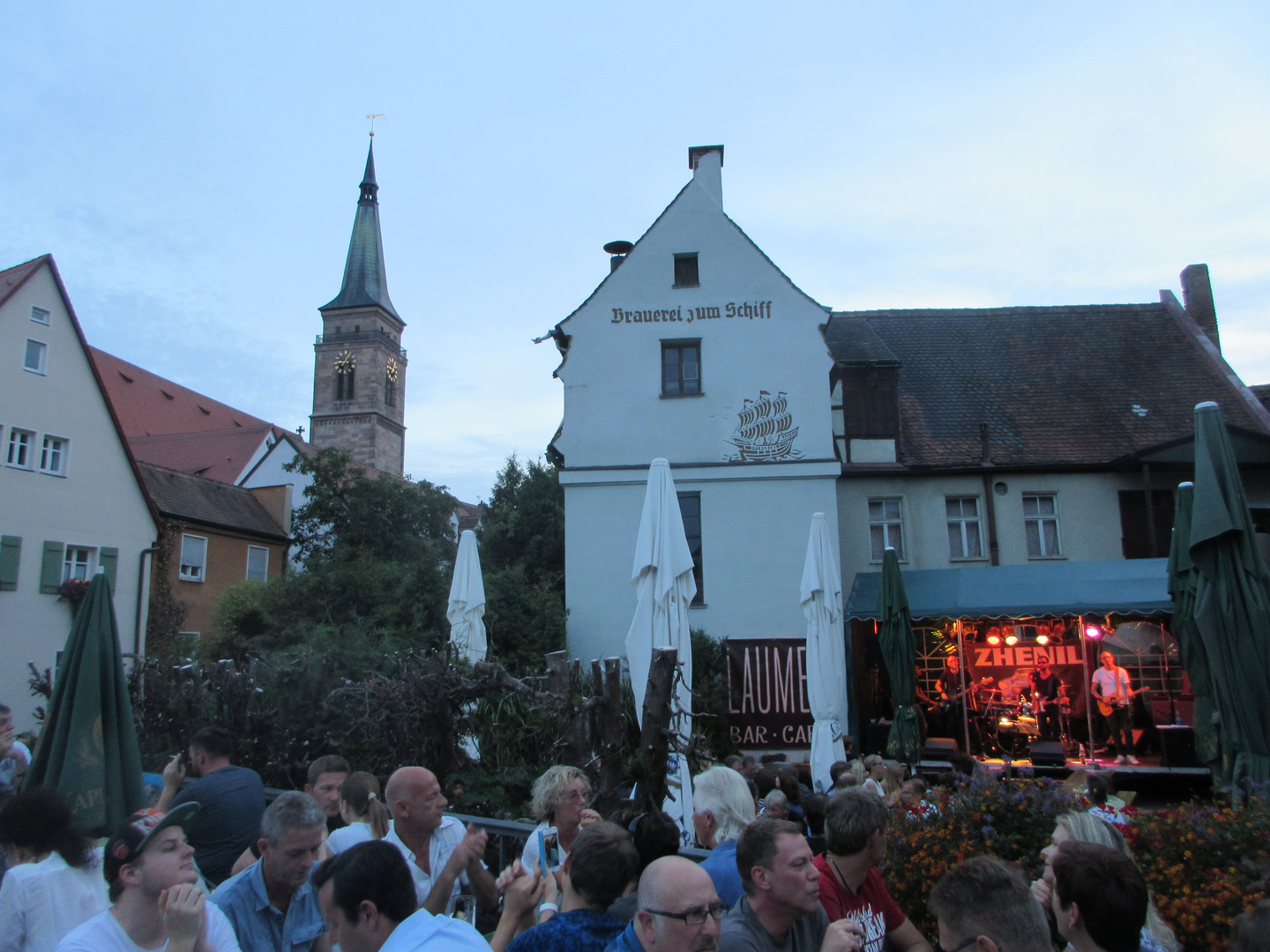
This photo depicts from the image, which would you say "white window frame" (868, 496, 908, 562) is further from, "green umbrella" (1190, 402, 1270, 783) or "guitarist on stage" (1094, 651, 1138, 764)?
"green umbrella" (1190, 402, 1270, 783)

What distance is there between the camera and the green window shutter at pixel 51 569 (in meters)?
22.2

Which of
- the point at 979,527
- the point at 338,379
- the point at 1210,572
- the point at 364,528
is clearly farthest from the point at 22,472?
the point at 338,379

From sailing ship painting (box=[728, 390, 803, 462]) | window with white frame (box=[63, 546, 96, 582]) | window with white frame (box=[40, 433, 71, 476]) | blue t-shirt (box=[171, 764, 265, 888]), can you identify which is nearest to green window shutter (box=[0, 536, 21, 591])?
window with white frame (box=[63, 546, 96, 582])

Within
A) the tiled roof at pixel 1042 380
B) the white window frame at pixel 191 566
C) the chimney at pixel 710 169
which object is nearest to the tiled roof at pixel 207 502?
the white window frame at pixel 191 566

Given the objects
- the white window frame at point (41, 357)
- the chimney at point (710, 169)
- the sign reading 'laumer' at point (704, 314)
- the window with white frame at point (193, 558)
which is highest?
the chimney at point (710, 169)

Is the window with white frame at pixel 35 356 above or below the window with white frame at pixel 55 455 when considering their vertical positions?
above

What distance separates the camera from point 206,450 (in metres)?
47.1

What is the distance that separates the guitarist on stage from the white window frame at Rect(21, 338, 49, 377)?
83.9 feet

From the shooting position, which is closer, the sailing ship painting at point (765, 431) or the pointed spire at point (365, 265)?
the sailing ship painting at point (765, 431)

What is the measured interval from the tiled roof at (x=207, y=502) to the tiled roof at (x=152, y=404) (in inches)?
680

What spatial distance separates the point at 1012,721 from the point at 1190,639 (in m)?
8.64

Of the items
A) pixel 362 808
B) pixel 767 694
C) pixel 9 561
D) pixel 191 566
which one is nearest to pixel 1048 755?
pixel 767 694

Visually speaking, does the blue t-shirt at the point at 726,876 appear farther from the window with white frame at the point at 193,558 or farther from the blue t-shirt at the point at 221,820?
the window with white frame at the point at 193,558

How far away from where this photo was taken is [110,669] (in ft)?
18.6
